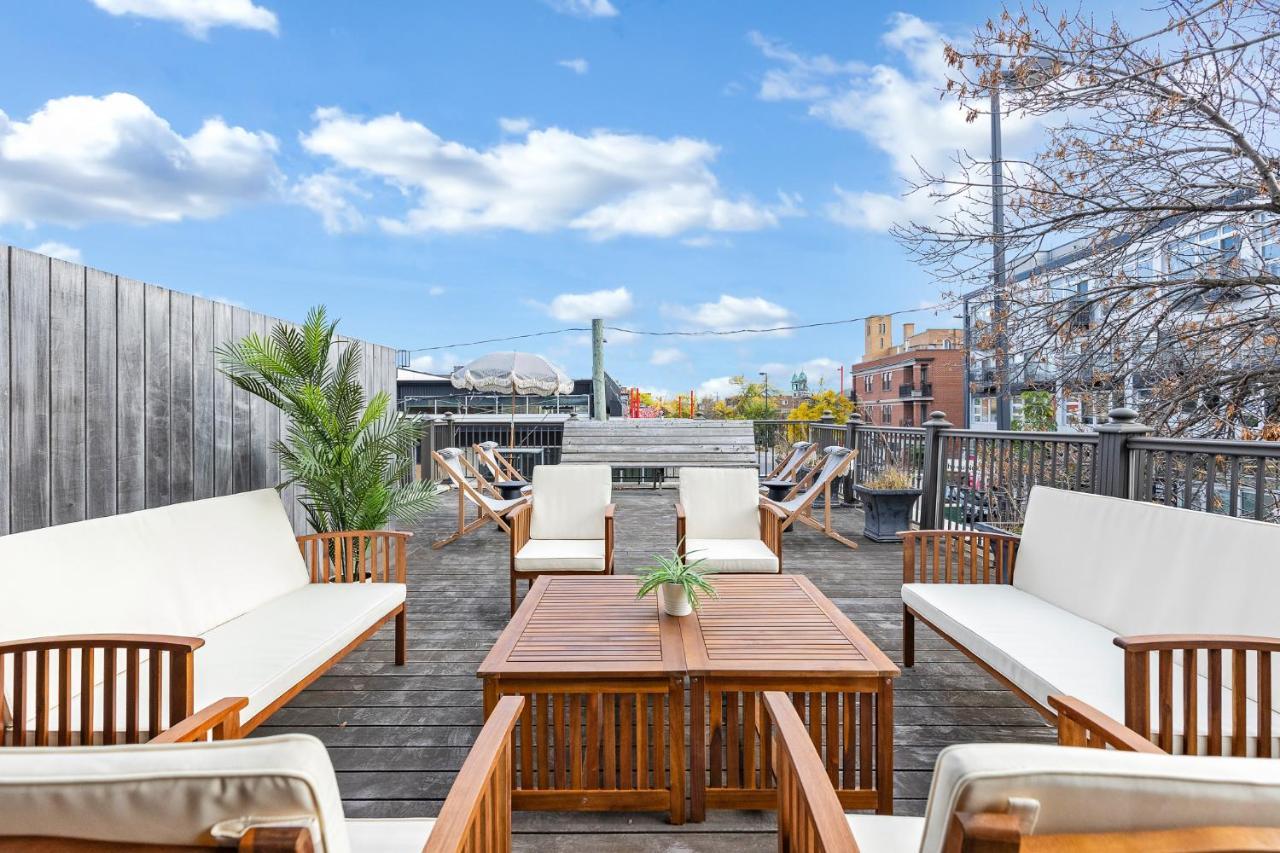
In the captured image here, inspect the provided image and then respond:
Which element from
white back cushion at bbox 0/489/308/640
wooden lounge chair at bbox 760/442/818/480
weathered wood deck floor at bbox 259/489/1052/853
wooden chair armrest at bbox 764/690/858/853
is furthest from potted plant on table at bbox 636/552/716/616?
wooden lounge chair at bbox 760/442/818/480

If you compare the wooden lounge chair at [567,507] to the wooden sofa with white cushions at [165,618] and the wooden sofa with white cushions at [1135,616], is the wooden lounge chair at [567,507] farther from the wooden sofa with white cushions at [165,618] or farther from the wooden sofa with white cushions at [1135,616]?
the wooden sofa with white cushions at [1135,616]

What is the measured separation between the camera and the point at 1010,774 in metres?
0.70

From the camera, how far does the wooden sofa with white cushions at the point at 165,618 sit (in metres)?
1.72

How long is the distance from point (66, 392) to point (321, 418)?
1.16 metres

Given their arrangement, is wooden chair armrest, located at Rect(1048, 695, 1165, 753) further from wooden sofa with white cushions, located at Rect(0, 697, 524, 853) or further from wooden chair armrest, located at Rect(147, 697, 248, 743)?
wooden chair armrest, located at Rect(147, 697, 248, 743)

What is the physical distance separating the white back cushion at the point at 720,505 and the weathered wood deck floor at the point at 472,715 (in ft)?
2.38

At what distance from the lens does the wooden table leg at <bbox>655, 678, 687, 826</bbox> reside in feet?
6.31

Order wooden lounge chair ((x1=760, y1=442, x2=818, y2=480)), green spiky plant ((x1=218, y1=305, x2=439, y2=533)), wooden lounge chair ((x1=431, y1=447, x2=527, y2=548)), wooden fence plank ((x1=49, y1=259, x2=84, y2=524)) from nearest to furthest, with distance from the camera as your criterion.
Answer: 1. wooden fence plank ((x1=49, y1=259, x2=84, y2=524))
2. green spiky plant ((x1=218, y1=305, x2=439, y2=533))
3. wooden lounge chair ((x1=431, y1=447, x2=527, y2=548))
4. wooden lounge chair ((x1=760, y1=442, x2=818, y2=480))

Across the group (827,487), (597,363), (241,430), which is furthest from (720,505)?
(597,363)

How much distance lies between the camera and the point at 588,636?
230 cm

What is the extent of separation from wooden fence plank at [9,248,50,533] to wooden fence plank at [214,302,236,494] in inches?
42.8

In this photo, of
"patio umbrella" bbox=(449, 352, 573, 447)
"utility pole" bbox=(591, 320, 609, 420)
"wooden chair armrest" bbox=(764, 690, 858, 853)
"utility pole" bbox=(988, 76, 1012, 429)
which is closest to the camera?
"wooden chair armrest" bbox=(764, 690, 858, 853)

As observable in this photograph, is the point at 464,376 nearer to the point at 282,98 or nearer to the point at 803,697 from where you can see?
the point at 282,98

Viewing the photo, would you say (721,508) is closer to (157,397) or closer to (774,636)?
(774,636)
